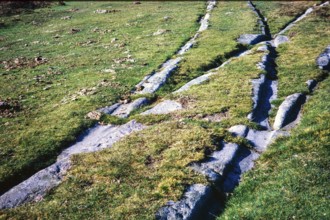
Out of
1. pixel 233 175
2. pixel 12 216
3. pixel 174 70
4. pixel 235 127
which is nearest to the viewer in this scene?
pixel 12 216

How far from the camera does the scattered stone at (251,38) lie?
40719 millimetres

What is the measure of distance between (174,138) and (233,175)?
448 centimetres

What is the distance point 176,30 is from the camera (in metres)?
48.2

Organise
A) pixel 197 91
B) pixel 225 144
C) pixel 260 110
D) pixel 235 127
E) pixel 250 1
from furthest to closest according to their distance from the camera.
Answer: pixel 250 1 < pixel 197 91 < pixel 260 110 < pixel 235 127 < pixel 225 144

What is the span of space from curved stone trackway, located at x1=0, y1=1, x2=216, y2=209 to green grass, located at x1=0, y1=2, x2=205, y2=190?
859mm

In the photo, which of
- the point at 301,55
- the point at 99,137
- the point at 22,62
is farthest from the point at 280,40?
the point at 22,62

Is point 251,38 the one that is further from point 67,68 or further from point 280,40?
point 67,68

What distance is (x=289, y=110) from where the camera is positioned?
2245cm

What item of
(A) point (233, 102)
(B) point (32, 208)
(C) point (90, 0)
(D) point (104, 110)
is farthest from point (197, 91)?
(C) point (90, 0)

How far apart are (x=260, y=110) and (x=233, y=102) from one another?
2.03 metres

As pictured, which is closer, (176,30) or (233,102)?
(233,102)

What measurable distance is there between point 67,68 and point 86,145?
16449 millimetres

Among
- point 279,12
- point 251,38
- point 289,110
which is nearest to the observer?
point 289,110

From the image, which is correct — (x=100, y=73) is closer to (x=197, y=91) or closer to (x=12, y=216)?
(x=197, y=91)
